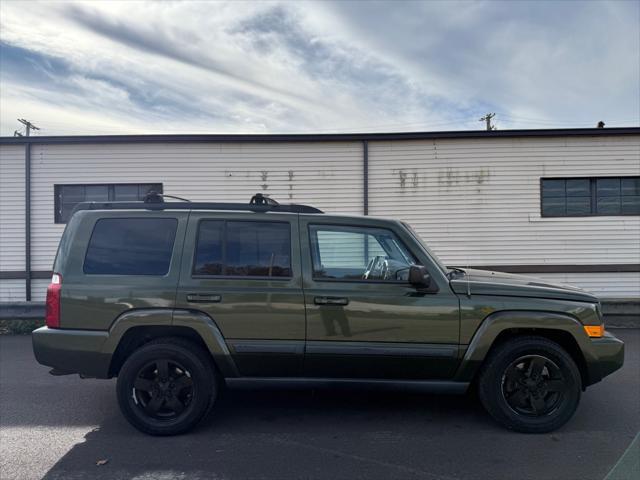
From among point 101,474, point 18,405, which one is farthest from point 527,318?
point 18,405

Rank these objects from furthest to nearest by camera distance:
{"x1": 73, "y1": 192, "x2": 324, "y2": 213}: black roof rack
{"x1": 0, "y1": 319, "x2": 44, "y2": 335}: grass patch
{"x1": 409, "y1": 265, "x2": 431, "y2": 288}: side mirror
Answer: {"x1": 0, "y1": 319, "x2": 44, "y2": 335}: grass patch, {"x1": 73, "y1": 192, "x2": 324, "y2": 213}: black roof rack, {"x1": 409, "y1": 265, "x2": 431, "y2": 288}: side mirror

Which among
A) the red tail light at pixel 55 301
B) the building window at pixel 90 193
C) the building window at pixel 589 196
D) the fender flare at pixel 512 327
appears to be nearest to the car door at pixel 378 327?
the fender flare at pixel 512 327

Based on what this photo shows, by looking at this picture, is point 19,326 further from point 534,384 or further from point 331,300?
point 534,384

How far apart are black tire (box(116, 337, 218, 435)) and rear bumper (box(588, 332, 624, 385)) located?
321 centimetres

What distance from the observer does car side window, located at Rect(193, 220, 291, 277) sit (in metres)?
3.99

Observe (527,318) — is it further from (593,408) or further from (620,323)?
(620,323)

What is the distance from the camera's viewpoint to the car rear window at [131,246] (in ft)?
13.0

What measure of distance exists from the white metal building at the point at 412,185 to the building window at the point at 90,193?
3 cm

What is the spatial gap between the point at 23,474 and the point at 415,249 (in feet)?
11.1

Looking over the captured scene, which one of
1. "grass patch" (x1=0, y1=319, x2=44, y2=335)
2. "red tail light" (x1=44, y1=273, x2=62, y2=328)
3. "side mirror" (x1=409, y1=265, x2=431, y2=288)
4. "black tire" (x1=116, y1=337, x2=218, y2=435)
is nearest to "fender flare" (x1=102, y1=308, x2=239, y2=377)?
"black tire" (x1=116, y1=337, x2=218, y2=435)

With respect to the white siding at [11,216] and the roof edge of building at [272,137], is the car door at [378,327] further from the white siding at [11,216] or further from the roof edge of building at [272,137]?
the white siding at [11,216]

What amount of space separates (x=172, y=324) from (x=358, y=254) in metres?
1.67

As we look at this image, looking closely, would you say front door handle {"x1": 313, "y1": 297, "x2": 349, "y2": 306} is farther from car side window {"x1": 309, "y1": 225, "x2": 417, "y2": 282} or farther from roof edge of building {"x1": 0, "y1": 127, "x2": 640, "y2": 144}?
roof edge of building {"x1": 0, "y1": 127, "x2": 640, "y2": 144}

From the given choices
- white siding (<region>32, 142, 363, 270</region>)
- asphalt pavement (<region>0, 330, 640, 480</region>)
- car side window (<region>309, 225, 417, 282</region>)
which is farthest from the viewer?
white siding (<region>32, 142, 363, 270</region>)
